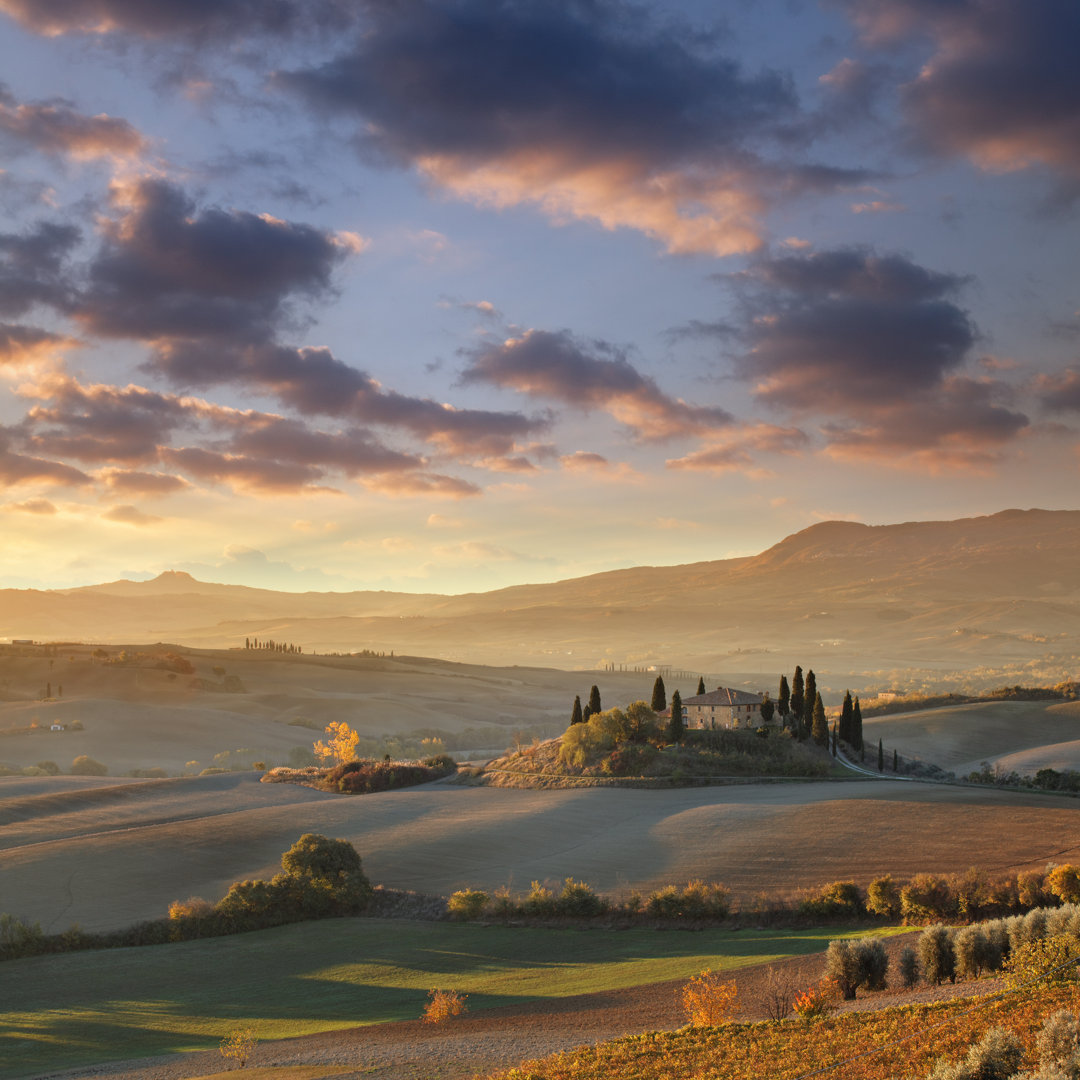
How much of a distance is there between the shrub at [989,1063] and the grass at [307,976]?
51.9 ft

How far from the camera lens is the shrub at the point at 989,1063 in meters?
15.8

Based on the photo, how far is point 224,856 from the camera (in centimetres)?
5372

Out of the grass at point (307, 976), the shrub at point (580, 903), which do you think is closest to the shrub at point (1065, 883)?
the grass at point (307, 976)

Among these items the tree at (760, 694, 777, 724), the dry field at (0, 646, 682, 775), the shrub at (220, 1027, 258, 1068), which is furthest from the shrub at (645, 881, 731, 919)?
the dry field at (0, 646, 682, 775)

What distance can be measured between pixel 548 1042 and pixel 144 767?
99.7m

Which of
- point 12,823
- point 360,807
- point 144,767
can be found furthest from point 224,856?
point 144,767

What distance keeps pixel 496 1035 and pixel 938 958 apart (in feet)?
39.9

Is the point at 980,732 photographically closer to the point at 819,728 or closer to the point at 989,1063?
the point at 819,728

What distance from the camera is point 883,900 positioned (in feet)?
120

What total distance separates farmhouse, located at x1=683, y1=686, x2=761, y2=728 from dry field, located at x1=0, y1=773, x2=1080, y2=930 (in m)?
13.0

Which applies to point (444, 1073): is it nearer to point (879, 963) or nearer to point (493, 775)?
point (879, 963)

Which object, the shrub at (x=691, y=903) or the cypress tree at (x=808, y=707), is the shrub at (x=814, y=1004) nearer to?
the shrub at (x=691, y=903)

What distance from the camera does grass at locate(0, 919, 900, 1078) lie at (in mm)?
29750

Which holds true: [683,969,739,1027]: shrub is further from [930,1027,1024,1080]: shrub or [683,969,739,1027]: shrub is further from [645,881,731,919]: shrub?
[645,881,731,919]: shrub
